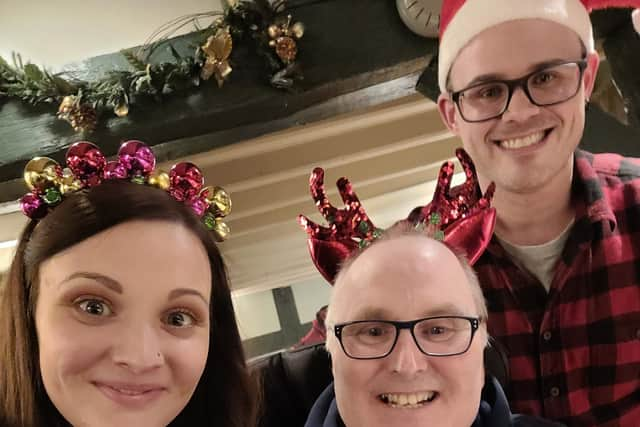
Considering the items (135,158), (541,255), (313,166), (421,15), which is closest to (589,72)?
(541,255)

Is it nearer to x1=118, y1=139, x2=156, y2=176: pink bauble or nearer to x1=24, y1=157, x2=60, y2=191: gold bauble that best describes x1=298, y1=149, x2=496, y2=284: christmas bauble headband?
x1=118, y1=139, x2=156, y2=176: pink bauble

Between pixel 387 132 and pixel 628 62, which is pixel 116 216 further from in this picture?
pixel 387 132

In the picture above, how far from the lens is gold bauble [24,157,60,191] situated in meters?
0.92

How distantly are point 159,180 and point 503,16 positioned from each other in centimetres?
81

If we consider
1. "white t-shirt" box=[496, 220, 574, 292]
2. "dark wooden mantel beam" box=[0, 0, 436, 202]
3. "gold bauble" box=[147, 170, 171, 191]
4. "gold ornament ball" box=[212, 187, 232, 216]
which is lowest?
"white t-shirt" box=[496, 220, 574, 292]

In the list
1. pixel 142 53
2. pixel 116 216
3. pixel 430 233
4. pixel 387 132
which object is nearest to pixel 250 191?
pixel 387 132

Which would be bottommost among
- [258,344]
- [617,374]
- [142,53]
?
[258,344]

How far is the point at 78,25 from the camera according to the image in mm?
1697

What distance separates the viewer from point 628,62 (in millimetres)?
1516

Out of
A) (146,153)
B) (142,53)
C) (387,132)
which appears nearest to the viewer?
(146,153)

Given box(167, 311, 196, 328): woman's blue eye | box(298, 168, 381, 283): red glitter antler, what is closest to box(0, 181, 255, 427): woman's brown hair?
box(167, 311, 196, 328): woman's blue eye

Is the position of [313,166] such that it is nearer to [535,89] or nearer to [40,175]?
[535,89]

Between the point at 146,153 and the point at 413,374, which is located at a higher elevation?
the point at 146,153

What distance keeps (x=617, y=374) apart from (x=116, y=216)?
1102mm
